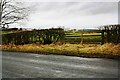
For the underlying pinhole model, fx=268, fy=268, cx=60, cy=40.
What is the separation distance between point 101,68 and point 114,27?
9.95 metres

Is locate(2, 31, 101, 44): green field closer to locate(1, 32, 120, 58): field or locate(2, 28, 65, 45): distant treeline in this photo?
locate(1, 32, 120, 58): field

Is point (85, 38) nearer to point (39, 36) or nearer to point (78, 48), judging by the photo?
point (78, 48)

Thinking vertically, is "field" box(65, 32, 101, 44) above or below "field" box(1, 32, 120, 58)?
above

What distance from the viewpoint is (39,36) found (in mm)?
28594

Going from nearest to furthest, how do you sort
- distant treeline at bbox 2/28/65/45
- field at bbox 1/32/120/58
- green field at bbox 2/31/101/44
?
1. field at bbox 1/32/120/58
2. green field at bbox 2/31/101/44
3. distant treeline at bbox 2/28/65/45

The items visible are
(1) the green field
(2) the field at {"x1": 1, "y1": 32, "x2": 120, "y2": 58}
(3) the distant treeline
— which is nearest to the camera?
(2) the field at {"x1": 1, "y1": 32, "x2": 120, "y2": 58}

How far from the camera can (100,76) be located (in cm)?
1027

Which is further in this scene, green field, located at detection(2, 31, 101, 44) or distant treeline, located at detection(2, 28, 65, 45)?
distant treeline, located at detection(2, 28, 65, 45)

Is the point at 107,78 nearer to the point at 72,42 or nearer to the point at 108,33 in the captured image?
the point at 108,33

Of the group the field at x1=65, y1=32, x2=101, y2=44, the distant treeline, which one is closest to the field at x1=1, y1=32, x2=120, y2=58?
the field at x1=65, y1=32, x2=101, y2=44

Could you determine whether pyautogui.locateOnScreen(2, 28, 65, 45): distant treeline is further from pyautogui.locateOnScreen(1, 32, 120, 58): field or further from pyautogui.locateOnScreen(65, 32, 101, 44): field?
pyautogui.locateOnScreen(1, 32, 120, 58): field

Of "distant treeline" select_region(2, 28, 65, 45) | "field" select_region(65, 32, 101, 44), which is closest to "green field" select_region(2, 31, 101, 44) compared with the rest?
"field" select_region(65, 32, 101, 44)

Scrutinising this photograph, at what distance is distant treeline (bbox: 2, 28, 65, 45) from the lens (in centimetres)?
2788

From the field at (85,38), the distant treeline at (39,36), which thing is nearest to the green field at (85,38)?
the field at (85,38)
